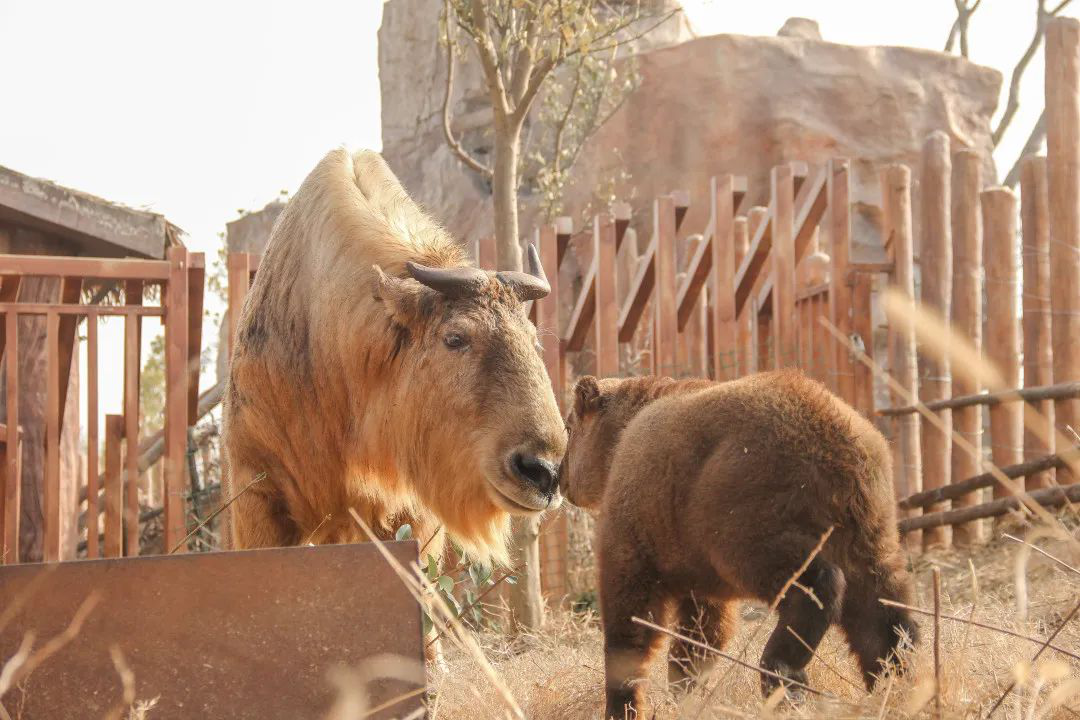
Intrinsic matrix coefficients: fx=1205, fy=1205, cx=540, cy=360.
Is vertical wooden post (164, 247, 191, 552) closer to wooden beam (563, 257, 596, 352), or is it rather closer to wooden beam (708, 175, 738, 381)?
wooden beam (563, 257, 596, 352)

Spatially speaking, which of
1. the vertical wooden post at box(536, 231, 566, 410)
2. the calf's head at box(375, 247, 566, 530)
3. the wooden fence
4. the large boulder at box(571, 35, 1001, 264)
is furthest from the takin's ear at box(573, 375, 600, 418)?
the large boulder at box(571, 35, 1001, 264)

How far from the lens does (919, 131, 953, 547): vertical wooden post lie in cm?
709

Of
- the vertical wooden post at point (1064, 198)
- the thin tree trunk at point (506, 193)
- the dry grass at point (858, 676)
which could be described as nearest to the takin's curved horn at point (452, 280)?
the dry grass at point (858, 676)

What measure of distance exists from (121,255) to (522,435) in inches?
200

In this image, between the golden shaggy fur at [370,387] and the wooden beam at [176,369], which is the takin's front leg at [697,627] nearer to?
the golden shaggy fur at [370,387]

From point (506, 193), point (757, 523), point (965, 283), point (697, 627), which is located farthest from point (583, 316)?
point (757, 523)

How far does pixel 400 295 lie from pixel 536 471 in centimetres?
84

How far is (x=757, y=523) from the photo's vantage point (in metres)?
2.99

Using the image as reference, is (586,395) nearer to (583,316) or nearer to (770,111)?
(583,316)

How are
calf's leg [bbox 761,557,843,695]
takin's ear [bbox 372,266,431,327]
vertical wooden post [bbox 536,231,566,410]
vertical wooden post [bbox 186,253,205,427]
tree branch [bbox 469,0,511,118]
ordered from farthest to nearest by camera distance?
vertical wooden post [bbox 536,231,566,410], vertical wooden post [bbox 186,253,205,427], tree branch [bbox 469,0,511,118], takin's ear [bbox 372,266,431,327], calf's leg [bbox 761,557,843,695]

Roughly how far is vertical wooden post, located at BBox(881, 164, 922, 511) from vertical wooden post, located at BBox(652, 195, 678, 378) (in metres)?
1.31

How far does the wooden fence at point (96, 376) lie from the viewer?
20.3 ft

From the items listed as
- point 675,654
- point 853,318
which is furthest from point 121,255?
point 675,654

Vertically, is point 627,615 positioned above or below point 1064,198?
below
